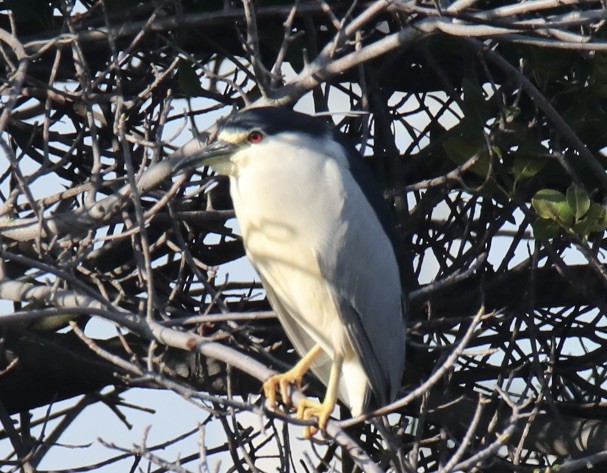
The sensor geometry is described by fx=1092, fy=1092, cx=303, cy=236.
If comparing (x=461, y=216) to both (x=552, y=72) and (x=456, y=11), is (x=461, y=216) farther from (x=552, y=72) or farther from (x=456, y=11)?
(x=456, y=11)

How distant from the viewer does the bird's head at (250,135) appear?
8.01 ft

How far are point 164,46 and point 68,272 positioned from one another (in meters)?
0.88

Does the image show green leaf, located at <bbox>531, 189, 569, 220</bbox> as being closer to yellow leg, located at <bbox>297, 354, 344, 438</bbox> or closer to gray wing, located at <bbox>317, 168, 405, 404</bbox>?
gray wing, located at <bbox>317, 168, 405, 404</bbox>

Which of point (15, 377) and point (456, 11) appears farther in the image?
point (15, 377)

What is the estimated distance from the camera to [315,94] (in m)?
2.76

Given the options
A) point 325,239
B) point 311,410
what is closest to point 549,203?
point 325,239

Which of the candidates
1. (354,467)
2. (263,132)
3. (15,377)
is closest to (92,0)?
(263,132)

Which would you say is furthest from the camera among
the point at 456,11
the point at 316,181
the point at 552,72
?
the point at 316,181

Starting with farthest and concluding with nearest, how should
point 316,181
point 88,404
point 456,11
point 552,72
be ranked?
point 88,404, point 316,181, point 552,72, point 456,11

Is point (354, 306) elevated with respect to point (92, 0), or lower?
lower

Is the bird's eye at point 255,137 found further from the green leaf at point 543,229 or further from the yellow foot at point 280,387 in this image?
the green leaf at point 543,229

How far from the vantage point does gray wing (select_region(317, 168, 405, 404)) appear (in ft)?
8.66

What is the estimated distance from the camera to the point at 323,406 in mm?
2447

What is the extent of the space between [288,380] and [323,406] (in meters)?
0.18
